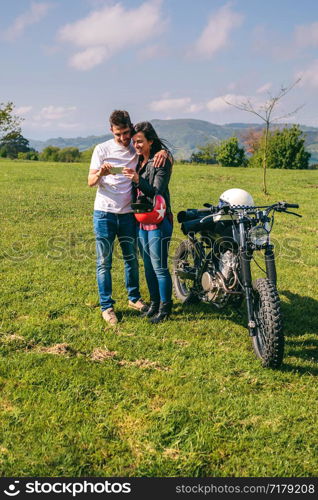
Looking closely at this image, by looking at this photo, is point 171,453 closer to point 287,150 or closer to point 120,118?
point 120,118

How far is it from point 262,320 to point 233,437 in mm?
1265

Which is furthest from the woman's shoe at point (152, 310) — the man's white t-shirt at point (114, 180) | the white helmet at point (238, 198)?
the white helmet at point (238, 198)

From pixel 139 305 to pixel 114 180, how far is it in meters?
1.77

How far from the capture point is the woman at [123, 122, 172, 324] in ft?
15.0

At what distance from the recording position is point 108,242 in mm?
4992

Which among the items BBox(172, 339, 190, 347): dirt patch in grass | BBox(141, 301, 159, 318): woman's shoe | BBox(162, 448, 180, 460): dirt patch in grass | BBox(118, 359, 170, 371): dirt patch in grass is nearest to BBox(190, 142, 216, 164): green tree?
BBox(141, 301, 159, 318): woman's shoe

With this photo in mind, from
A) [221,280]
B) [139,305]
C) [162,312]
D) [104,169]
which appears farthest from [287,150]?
[104,169]

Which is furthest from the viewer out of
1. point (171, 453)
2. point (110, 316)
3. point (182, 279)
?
point (182, 279)

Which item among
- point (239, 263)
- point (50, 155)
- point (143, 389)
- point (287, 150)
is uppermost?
point (50, 155)

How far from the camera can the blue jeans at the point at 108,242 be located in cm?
493

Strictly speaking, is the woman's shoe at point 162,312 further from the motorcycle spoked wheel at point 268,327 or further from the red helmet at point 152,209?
the motorcycle spoked wheel at point 268,327

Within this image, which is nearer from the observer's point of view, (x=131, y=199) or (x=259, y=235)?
(x=259, y=235)

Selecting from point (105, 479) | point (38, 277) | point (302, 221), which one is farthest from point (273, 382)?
point (302, 221)

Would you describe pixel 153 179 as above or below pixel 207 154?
below
